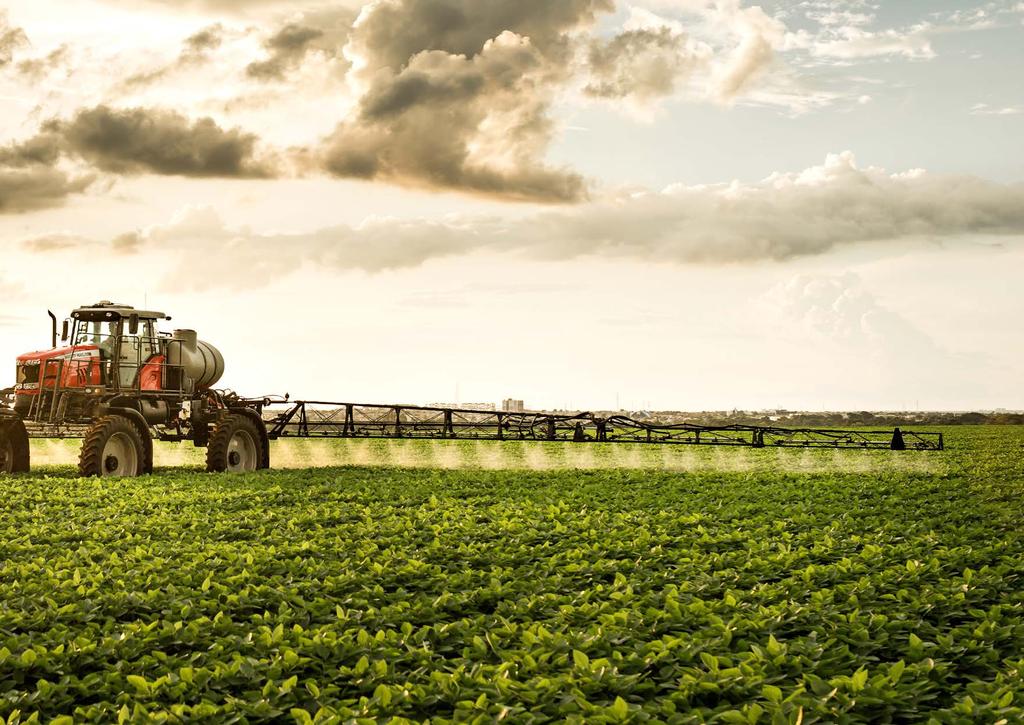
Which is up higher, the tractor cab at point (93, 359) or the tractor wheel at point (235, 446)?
the tractor cab at point (93, 359)

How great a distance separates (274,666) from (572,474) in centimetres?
1723

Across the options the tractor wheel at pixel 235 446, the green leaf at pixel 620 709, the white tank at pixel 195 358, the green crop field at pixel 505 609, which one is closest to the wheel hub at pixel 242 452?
the tractor wheel at pixel 235 446

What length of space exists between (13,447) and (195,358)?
4827 millimetres

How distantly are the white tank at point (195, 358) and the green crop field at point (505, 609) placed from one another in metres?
6.72

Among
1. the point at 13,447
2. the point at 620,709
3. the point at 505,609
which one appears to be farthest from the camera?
the point at 13,447

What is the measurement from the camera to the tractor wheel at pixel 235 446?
24.2 m

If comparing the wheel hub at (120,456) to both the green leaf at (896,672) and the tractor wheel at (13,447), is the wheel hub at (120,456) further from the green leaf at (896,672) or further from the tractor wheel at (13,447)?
the green leaf at (896,672)

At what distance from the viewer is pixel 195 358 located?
25.2 meters

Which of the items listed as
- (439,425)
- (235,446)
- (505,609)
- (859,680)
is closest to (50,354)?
(235,446)

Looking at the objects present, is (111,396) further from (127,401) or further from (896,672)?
(896,672)

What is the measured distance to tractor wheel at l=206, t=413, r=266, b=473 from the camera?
2419 cm

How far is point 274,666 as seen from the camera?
7664mm

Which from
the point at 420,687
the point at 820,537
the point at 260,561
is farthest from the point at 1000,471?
the point at 420,687

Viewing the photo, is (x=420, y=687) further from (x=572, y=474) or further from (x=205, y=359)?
(x=205, y=359)
